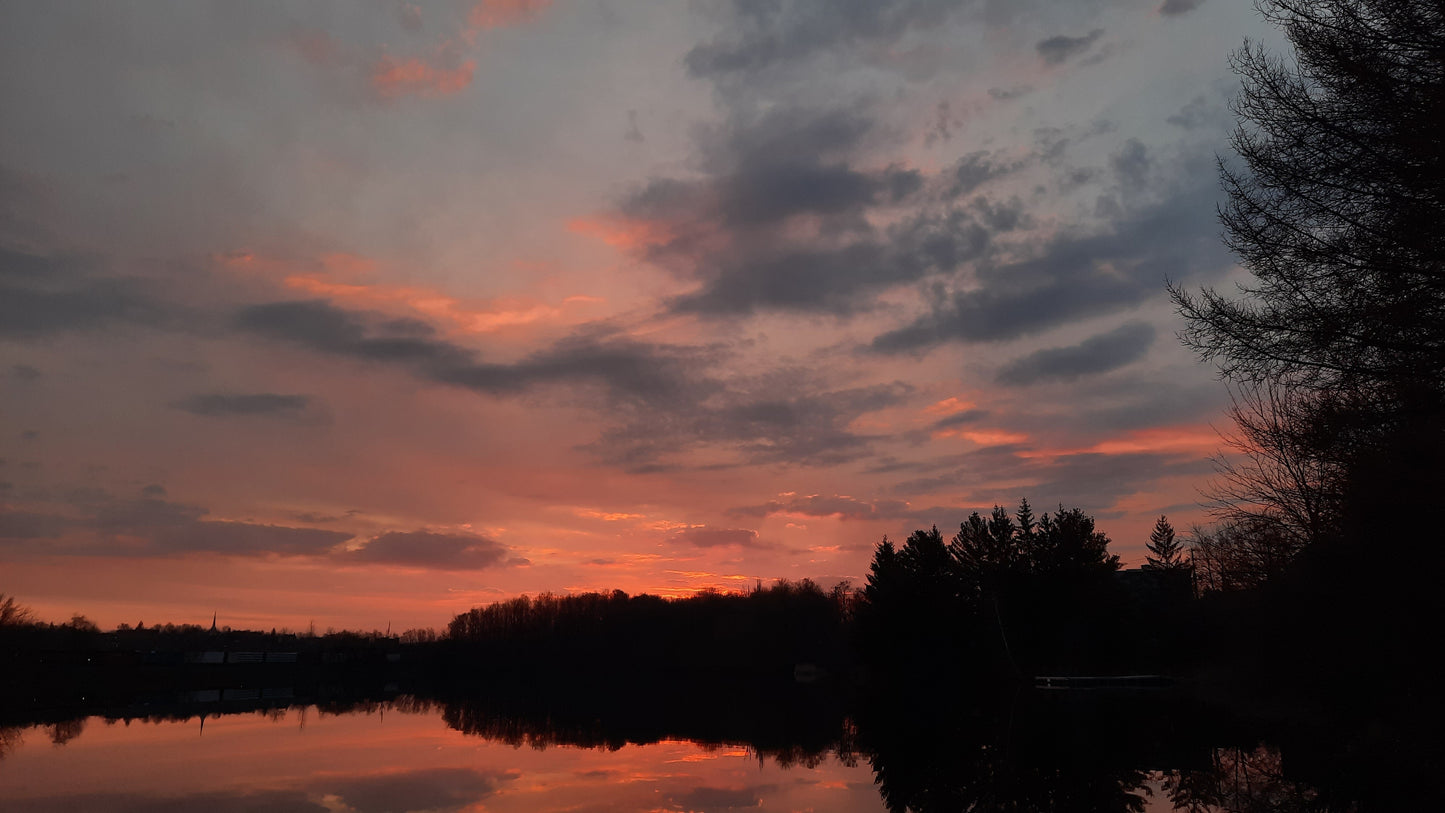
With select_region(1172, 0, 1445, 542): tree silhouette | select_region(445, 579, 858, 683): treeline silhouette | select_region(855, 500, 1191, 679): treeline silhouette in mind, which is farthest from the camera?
select_region(445, 579, 858, 683): treeline silhouette

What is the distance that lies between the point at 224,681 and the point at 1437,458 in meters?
80.1

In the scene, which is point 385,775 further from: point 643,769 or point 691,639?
point 691,639

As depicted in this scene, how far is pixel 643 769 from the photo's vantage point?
21375 millimetres

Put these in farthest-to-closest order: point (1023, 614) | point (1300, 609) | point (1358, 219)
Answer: point (1023, 614) → point (1300, 609) → point (1358, 219)

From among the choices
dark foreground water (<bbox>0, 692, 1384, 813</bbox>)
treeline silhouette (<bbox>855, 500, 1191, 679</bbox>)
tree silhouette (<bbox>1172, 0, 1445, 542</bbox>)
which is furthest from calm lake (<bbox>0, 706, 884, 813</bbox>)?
treeline silhouette (<bbox>855, 500, 1191, 679</bbox>)

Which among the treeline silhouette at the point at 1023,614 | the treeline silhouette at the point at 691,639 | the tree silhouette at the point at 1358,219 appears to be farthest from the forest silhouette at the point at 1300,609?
the treeline silhouette at the point at 691,639

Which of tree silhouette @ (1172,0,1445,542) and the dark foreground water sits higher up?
tree silhouette @ (1172,0,1445,542)

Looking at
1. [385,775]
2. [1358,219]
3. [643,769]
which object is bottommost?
[643,769]

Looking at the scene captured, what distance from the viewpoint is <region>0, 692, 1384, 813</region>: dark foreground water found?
15.6 metres

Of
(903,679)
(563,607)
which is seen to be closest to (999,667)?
(903,679)

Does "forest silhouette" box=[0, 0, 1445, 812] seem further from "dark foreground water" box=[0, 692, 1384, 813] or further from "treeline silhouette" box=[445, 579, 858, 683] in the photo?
"treeline silhouette" box=[445, 579, 858, 683]

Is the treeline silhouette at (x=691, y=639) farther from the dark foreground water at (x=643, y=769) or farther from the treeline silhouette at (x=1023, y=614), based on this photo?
the dark foreground water at (x=643, y=769)

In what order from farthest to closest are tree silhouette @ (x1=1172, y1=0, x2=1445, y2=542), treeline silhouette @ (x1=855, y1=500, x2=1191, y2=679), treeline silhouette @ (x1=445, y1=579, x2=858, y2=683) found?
treeline silhouette @ (x1=445, y1=579, x2=858, y2=683), treeline silhouette @ (x1=855, y1=500, x2=1191, y2=679), tree silhouette @ (x1=1172, y1=0, x2=1445, y2=542)

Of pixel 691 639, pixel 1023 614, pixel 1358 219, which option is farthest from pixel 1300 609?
pixel 691 639
